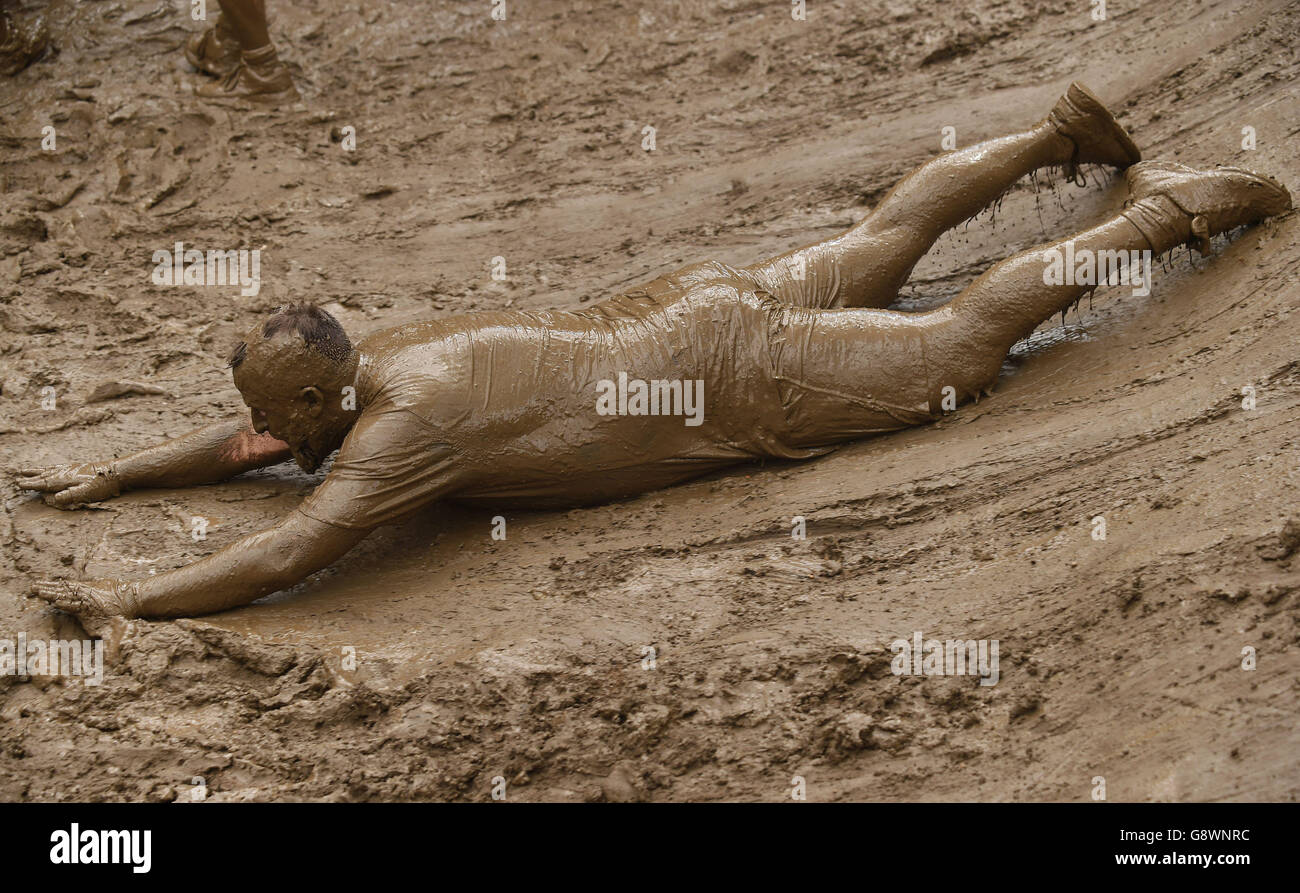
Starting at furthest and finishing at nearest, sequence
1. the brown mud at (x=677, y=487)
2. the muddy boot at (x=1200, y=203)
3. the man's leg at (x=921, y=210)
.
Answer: the man's leg at (x=921, y=210)
the muddy boot at (x=1200, y=203)
the brown mud at (x=677, y=487)

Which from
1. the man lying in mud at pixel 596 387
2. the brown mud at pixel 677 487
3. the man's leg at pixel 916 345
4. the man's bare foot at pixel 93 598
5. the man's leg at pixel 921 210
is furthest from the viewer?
the man's leg at pixel 921 210

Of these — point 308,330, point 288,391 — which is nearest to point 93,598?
point 288,391

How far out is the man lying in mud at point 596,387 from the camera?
13.0 ft

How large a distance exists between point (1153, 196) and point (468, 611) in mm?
2617

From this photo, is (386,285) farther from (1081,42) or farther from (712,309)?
(1081,42)

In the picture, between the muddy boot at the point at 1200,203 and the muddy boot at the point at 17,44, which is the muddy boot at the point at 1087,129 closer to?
the muddy boot at the point at 1200,203

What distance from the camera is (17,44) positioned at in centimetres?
637

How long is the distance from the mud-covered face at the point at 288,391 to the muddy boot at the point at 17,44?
10.9ft

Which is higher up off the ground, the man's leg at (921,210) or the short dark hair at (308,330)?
the man's leg at (921,210)

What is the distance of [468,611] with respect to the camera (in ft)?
12.9

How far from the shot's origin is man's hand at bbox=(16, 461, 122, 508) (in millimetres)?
4367

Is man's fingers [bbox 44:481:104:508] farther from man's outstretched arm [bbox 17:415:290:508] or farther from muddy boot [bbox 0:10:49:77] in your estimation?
muddy boot [bbox 0:10:49:77]

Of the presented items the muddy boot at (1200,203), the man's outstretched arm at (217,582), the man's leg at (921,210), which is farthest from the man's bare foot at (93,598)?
the muddy boot at (1200,203)

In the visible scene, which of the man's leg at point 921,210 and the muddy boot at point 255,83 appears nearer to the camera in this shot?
the man's leg at point 921,210
